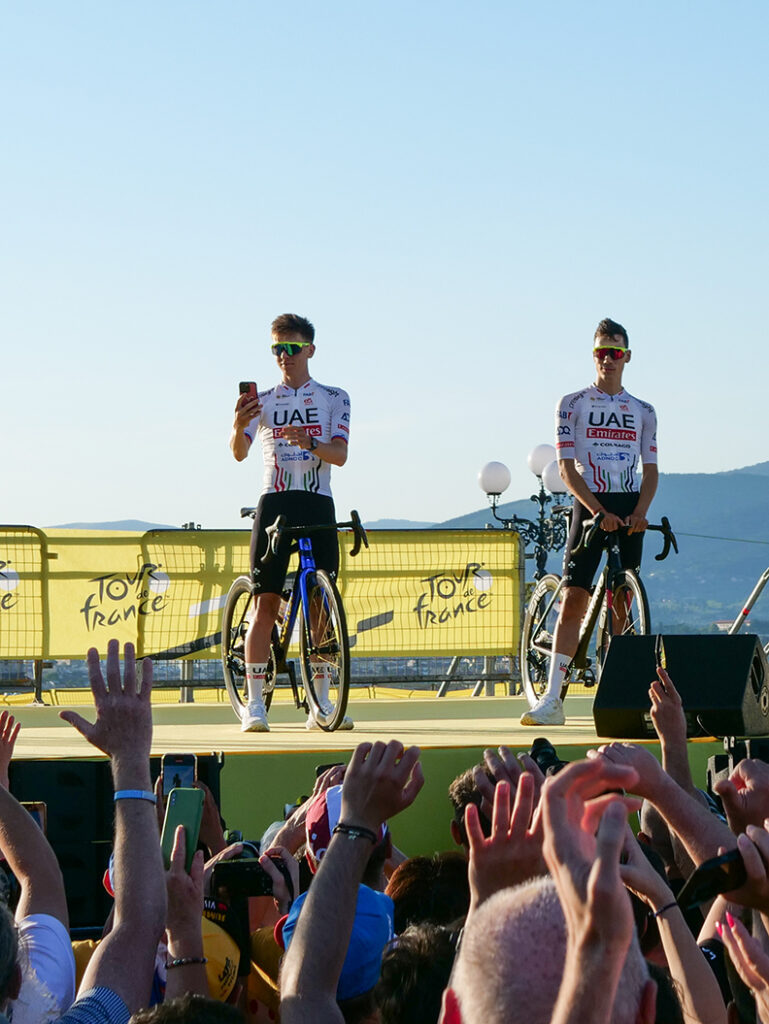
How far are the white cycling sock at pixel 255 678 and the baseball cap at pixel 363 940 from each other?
5120mm

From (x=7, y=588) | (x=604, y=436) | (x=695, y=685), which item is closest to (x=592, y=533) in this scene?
(x=604, y=436)

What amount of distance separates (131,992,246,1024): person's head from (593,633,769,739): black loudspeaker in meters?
4.83

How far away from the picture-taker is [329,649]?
7762mm

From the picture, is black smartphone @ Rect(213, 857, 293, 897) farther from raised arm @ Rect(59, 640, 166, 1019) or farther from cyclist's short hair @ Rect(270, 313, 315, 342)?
cyclist's short hair @ Rect(270, 313, 315, 342)

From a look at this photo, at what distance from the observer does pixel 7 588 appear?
11.7 m

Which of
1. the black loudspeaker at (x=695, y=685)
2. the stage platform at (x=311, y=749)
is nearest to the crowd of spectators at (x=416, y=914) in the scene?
the stage platform at (x=311, y=749)

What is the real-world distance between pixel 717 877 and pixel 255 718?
6.22m

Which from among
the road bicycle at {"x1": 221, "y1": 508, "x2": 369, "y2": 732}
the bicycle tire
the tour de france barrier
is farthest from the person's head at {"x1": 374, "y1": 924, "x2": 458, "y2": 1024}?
the tour de france barrier

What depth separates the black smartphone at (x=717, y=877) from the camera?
5.68 feet

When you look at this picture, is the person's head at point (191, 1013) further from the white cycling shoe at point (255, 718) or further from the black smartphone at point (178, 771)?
A: the white cycling shoe at point (255, 718)

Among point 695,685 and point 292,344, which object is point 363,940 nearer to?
point 695,685

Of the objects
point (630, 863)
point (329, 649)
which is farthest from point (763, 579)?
point (630, 863)

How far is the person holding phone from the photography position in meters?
7.79

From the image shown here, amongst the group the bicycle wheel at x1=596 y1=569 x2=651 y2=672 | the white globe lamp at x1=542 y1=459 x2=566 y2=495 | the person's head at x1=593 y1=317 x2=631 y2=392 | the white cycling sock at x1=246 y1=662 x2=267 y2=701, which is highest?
the white globe lamp at x1=542 y1=459 x2=566 y2=495
